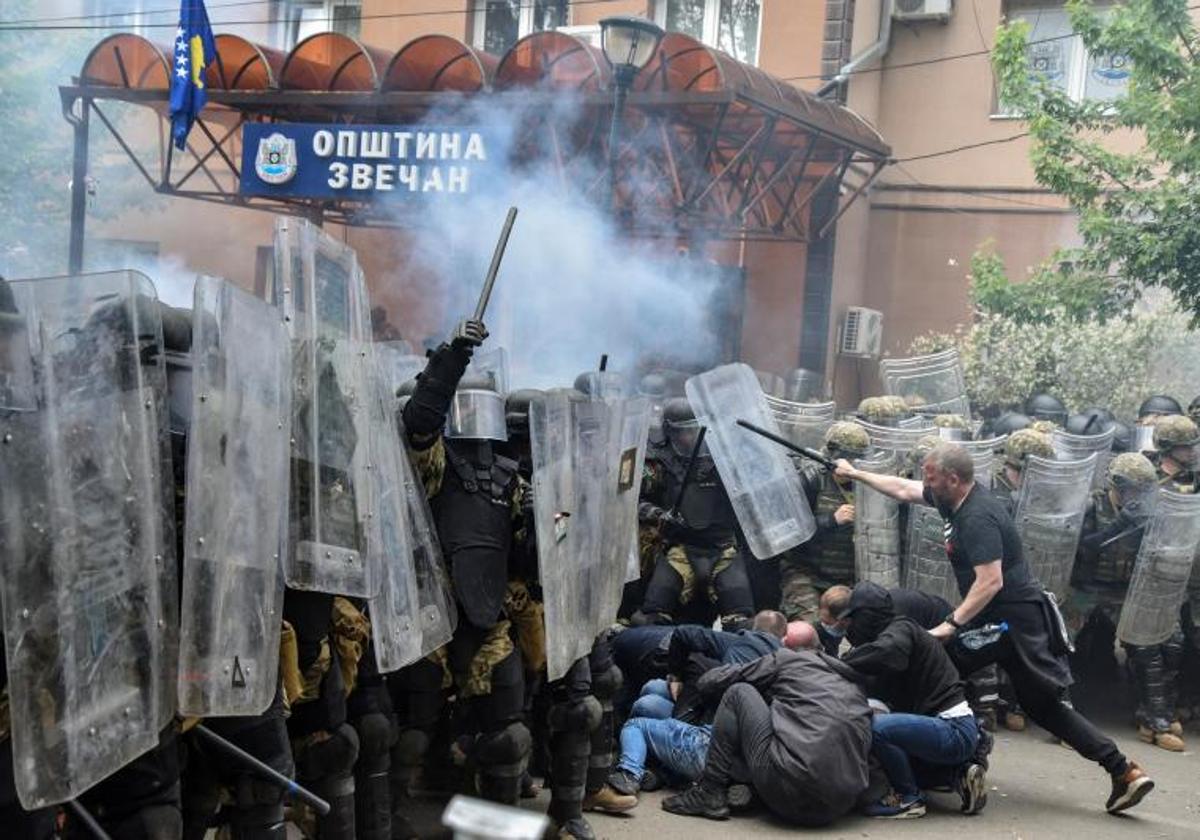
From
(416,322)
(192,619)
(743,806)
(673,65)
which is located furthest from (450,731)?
(416,322)

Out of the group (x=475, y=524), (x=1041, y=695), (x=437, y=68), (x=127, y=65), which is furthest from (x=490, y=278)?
(x=127, y=65)

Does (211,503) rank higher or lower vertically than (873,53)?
lower

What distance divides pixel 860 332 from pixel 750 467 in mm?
8754

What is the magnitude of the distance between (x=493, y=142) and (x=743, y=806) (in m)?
7.46

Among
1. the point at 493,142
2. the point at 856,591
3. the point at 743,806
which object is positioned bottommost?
the point at 743,806

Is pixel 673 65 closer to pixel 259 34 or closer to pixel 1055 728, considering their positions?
pixel 1055 728

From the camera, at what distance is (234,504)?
371 cm

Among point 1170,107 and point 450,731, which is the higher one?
point 1170,107

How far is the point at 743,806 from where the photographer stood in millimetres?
6117

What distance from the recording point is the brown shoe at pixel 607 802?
6.11 m

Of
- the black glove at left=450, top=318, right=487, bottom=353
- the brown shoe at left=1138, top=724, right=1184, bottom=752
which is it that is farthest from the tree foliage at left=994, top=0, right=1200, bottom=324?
the black glove at left=450, top=318, right=487, bottom=353

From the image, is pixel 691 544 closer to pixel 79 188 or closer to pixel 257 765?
pixel 257 765

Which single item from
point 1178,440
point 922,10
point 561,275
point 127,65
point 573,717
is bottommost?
point 573,717

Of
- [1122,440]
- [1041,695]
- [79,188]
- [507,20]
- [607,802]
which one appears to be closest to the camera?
[607,802]
